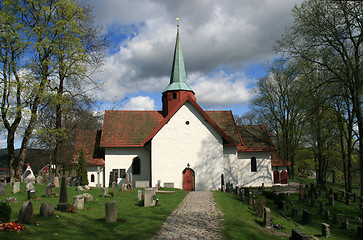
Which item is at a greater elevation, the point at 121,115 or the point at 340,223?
the point at 121,115

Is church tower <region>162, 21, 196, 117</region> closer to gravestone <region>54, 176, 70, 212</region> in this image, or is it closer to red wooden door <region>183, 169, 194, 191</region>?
red wooden door <region>183, 169, 194, 191</region>

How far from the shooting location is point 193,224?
10.5 metres

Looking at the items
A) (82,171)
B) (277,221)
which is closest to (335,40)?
(277,221)

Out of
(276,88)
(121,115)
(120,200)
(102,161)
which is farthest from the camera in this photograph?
(276,88)

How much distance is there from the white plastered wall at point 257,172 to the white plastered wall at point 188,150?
5707 millimetres

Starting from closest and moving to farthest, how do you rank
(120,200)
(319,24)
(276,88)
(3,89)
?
(120,200), (319,24), (3,89), (276,88)

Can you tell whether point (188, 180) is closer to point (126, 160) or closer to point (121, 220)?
point (126, 160)

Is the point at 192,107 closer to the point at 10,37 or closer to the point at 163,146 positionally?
the point at 163,146

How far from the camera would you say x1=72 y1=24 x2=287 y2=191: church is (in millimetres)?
25844

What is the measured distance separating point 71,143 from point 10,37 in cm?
2192

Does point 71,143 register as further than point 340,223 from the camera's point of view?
Yes

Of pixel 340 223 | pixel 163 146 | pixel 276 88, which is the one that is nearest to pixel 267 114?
pixel 276 88

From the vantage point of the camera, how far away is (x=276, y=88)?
3519cm

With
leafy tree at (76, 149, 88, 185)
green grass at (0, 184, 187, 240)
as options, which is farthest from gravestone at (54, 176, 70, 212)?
leafy tree at (76, 149, 88, 185)
